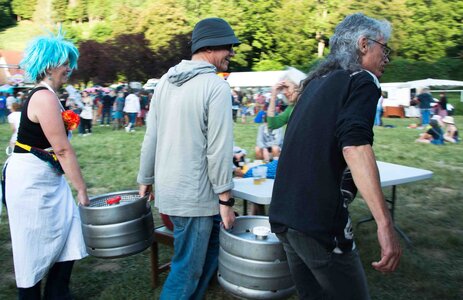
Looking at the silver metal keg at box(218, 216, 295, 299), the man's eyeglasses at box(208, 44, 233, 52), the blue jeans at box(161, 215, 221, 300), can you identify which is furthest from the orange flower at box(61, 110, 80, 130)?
the silver metal keg at box(218, 216, 295, 299)

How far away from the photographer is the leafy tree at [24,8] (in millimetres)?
91875

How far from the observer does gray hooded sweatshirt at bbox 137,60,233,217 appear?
6.89 feet

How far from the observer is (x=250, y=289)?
1.99 m

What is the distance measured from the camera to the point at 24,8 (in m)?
91.8

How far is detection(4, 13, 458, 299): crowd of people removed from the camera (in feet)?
5.18

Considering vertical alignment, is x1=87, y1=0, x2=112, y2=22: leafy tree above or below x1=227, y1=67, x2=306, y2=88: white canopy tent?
above

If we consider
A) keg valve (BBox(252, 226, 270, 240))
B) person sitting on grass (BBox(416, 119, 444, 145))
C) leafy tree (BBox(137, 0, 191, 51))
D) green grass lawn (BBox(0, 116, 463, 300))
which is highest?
leafy tree (BBox(137, 0, 191, 51))

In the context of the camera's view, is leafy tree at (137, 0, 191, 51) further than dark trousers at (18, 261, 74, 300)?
Yes

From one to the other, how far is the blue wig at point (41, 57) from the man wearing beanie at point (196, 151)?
0.69 m

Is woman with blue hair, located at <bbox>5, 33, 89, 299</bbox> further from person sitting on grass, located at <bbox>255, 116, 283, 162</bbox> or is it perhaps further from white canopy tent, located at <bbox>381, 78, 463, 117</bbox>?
white canopy tent, located at <bbox>381, 78, 463, 117</bbox>

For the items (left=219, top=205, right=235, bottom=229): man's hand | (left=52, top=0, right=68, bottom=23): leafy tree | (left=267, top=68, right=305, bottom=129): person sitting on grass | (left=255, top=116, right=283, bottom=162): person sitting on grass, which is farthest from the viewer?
(left=52, top=0, right=68, bottom=23): leafy tree

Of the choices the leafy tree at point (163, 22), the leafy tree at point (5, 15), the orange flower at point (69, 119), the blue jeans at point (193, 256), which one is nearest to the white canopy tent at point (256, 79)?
the leafy tree at point (163, 22)

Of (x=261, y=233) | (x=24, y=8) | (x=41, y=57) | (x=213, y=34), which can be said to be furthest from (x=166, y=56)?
(x=24, y=8)

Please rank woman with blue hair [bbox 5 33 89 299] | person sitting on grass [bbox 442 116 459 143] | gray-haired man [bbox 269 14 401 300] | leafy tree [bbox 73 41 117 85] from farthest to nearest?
leafy tree [bbox 73 41 117 85] < person sitting on grass [bbox 442 116 459 143] < woman with blue hair [bbox 5 33 89 299] < gray-haired man [bbox 269 14 401 300]
